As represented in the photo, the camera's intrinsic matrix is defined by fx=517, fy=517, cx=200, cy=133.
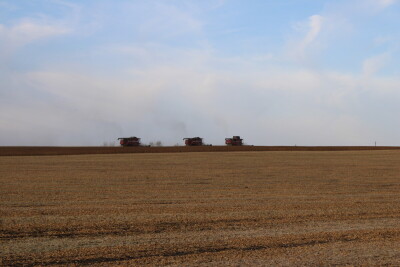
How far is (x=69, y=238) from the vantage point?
9570mm

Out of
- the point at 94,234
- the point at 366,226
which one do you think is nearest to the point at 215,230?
the point at 94,234

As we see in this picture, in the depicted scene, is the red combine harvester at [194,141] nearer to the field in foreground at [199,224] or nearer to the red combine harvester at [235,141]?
the red combine harvester at [235,141]

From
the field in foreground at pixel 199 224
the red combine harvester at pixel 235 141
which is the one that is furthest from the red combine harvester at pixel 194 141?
the field in foreground at pixel 199 224

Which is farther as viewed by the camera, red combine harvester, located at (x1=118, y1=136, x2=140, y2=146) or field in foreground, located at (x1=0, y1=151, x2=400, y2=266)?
red combine harvester, located at (x1=118, y1=136, x2=140, y2=146)

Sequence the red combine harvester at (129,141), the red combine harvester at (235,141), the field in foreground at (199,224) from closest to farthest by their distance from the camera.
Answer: the field in foreground at (199,224) → the red combine harvester at (129,141) → the red combine harvester at (235,141)

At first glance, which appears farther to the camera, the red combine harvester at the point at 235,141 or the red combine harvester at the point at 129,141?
the red combine harvester at the point at 235,141

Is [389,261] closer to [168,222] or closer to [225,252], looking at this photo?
[225,252]

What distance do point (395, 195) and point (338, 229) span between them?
703 centimetres

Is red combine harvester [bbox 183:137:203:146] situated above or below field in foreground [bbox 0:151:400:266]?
above

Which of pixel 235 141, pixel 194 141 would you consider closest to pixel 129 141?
pixel 194 141

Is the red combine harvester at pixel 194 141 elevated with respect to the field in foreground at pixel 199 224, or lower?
elevated

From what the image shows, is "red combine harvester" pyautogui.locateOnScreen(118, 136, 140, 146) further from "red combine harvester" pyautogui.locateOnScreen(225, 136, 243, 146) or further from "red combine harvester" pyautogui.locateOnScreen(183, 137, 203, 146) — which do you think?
"red combine harvester" pyautogui.locateOnScreen(225, 136, 243, 146)

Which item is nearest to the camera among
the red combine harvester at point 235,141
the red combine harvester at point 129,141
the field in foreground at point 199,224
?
the field in foreground at point 199,224

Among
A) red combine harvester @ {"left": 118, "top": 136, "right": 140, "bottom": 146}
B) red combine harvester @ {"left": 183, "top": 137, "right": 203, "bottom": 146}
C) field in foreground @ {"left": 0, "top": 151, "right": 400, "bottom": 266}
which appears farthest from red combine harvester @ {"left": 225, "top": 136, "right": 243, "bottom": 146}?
field in foreground @ {"left": 0, "top": 151, "right": 400, "bottom": 266}
